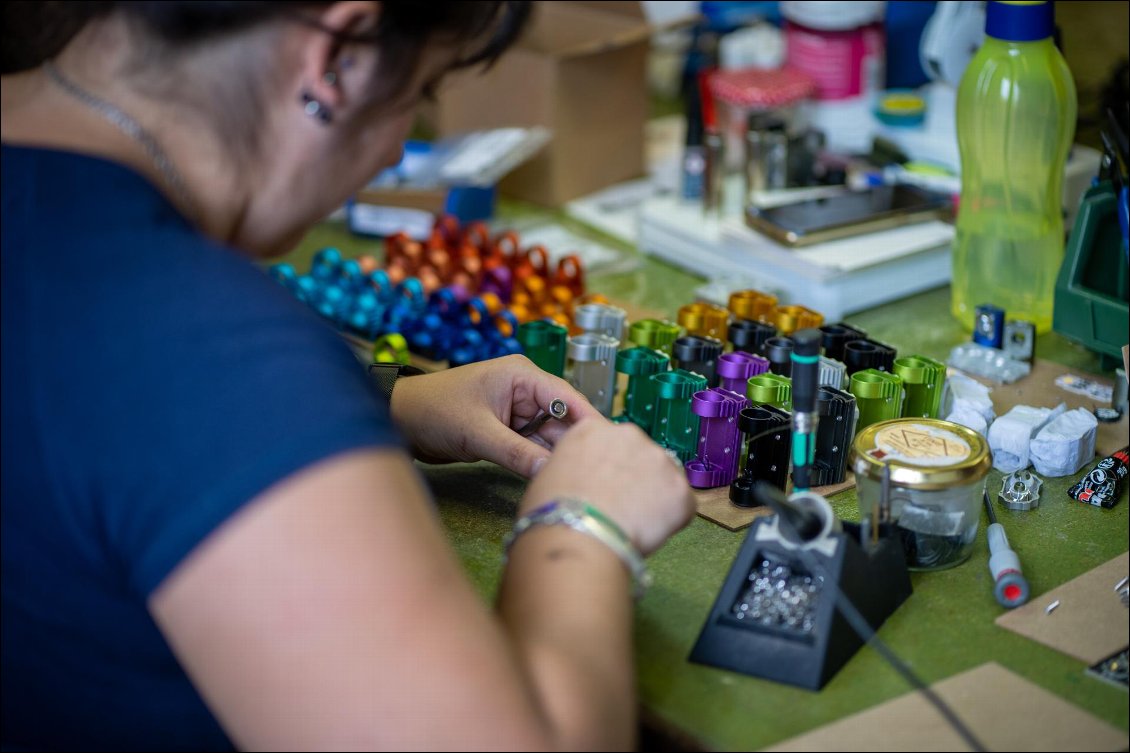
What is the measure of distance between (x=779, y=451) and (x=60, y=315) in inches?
25.5

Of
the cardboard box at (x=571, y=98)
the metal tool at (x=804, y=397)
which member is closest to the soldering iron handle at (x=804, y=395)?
the metal tool at (x=804, y=397)

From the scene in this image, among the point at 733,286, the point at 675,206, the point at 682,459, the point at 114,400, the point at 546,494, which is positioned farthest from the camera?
the point at 675,206

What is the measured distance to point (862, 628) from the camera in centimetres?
86

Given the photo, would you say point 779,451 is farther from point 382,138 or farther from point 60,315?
point 60,315

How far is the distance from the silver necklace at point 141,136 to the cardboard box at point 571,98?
1.23m

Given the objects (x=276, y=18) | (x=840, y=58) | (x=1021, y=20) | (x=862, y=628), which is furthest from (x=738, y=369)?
(x=840, y=58)

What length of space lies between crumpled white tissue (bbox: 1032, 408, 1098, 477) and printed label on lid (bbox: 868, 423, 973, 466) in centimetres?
18

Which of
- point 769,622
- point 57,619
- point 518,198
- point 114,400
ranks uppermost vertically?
point 114,400

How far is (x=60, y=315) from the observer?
68cm

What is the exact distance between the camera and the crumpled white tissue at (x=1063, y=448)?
1172 millimetres

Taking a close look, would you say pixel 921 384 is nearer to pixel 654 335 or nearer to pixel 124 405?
pixel 654 335

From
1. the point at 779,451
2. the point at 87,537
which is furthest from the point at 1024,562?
the point at 87,537

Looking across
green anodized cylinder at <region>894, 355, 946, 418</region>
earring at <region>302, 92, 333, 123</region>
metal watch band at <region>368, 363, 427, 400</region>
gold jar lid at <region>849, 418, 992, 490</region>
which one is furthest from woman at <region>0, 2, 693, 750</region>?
green anodized cylinder at <region>894, 355, 946, 418</region>

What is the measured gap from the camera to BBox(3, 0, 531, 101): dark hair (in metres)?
0.71
